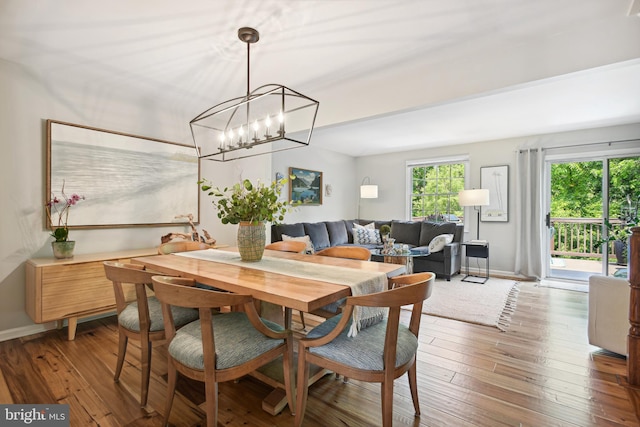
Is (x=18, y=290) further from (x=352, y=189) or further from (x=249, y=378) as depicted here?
(x=352, y=189)

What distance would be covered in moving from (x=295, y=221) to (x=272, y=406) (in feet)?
13.7

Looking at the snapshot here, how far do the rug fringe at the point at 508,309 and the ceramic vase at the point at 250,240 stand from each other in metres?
2.44

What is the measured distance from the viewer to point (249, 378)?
6.75 feet

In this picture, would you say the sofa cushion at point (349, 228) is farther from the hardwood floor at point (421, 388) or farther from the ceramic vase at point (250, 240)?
the ceramic vase at point (250, 240)

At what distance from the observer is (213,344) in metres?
1.37

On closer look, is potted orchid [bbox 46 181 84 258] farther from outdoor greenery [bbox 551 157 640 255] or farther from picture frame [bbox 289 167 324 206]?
outdoor greenery [bbox 551 157 640 255]

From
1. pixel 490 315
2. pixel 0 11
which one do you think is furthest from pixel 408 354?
pixel 0 11

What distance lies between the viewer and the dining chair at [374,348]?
4.26 feet

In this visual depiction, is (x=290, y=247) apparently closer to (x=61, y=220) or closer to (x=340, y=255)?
(x=340, y=255)

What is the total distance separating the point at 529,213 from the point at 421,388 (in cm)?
446

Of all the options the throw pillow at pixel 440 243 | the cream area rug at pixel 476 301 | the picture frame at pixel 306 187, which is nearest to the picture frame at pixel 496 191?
the cream area rug at pixel 476 301

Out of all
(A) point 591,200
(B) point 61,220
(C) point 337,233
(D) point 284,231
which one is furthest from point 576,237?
(B) point 61,220

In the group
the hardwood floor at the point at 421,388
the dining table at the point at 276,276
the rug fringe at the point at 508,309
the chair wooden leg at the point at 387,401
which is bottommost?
the hardwood floor at the point at 421,388

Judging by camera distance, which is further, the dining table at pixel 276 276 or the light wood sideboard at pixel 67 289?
the light wood sideboard at pixel 67 289
